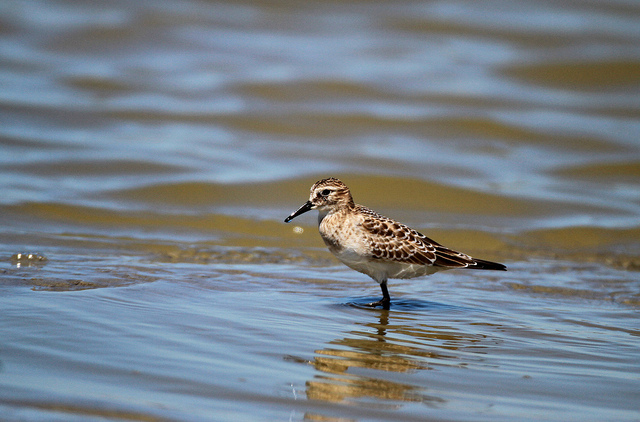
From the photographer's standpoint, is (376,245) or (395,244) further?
(395,244)

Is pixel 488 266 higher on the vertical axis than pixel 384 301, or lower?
higher

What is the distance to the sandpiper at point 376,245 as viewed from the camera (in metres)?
7.40

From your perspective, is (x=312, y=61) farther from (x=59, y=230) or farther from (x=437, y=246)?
(x=437, y=246)

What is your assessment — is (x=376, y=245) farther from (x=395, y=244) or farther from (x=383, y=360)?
(x=383, y=360)

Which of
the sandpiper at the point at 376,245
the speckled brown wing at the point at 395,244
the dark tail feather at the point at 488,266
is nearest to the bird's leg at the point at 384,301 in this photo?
the sandpiper at the point at 376,245

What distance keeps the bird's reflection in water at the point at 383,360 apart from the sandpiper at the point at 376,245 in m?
0.65

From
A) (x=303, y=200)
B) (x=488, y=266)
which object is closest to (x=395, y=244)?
(x=488, y=266)

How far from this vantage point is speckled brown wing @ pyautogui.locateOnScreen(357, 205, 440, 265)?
7414 mm

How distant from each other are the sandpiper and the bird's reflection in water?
2.13ft

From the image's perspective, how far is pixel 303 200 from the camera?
40.1 ft

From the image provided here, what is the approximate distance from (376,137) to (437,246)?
760 centimetres

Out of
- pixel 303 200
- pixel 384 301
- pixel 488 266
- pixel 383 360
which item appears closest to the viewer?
pixel 383 360

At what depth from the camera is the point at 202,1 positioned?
20.9 meters

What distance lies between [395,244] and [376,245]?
0.22m
